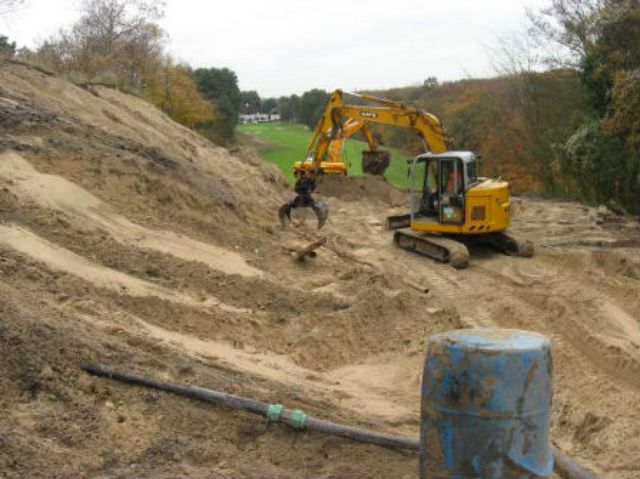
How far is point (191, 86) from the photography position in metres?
45.3

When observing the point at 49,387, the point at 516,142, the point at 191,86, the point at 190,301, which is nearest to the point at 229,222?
the point at 190,301

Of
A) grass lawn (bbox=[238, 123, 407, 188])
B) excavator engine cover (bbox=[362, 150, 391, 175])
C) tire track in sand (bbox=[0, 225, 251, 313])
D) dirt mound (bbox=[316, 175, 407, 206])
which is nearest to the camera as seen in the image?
tire track in sand (bbox=[0, 225, 251, 313])

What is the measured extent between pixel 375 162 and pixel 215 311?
2036 cm

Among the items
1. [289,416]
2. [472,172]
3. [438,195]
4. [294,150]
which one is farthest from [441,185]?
[294,150]

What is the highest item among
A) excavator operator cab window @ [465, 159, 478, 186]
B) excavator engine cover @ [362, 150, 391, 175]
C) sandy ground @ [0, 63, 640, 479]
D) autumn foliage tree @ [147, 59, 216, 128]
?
autumn foliage tree @ [147, 59, 216, 128]

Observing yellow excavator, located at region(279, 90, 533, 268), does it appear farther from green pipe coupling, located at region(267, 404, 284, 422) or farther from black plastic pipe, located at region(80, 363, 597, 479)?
green pipe coupling, located at region(267, 404, 284, 422)

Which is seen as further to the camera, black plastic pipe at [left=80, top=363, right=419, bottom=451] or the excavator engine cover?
the excavator engine cover

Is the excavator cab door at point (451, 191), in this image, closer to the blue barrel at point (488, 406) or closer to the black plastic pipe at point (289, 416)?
the black plastic pipe at point (289, 416)

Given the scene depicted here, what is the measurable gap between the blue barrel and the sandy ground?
126 cm

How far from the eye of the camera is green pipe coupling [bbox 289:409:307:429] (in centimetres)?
605

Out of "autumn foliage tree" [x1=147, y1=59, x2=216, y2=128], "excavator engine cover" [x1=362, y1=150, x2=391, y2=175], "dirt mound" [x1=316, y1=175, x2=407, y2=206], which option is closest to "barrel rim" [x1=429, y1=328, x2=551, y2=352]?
"dirt mound" [x1=316, y1=175, x2=407, y2=206]

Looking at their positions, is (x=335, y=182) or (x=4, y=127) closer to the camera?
(x=4, y=127)

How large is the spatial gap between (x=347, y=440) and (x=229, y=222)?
31.9 feet

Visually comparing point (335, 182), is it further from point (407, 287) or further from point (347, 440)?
point (347, 440)
